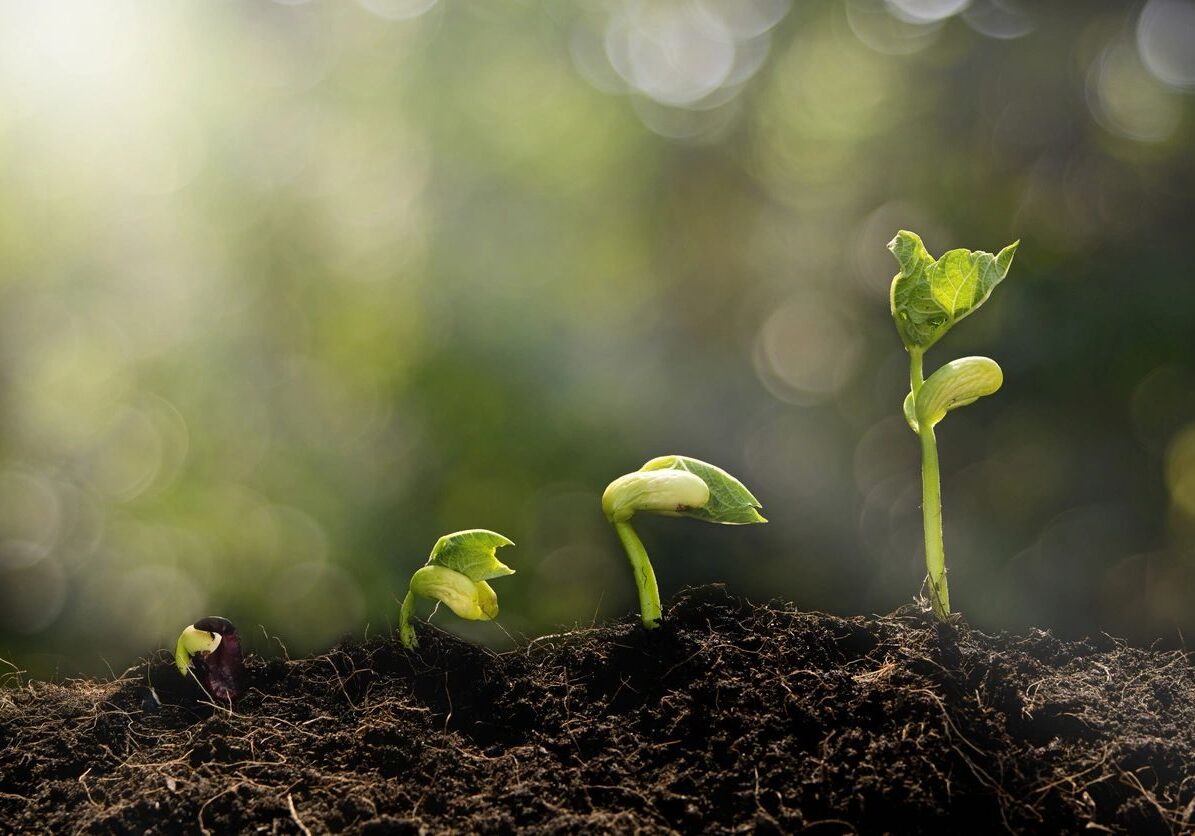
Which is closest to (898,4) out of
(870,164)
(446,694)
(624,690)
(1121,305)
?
(870,164)

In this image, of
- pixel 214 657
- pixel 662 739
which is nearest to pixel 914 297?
pixel 662 739

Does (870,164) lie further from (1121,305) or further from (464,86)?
(464,86)

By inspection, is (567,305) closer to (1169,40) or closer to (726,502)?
(726,502)

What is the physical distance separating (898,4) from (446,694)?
1160 millimetres

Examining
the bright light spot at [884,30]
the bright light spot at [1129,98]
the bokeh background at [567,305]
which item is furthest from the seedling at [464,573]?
the bright light spot at [1129,98]

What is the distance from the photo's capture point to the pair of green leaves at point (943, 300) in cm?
94

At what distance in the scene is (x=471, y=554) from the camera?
1056 millimetres

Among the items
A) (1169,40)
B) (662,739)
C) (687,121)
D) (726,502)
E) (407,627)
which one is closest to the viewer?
(662,739)

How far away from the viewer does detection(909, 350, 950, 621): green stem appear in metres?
0.98

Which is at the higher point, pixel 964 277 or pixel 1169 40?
pixel 1169 40

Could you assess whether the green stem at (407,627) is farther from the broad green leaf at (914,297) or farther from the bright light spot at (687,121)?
the bright light spot at (687,121)

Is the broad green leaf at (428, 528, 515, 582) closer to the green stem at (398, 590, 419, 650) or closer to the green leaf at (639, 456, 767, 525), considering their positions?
the green stem at (398, 590, 419, 650)

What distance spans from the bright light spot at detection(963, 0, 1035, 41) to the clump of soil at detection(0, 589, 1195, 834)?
33.8 inches

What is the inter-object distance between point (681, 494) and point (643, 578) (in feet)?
0.50
